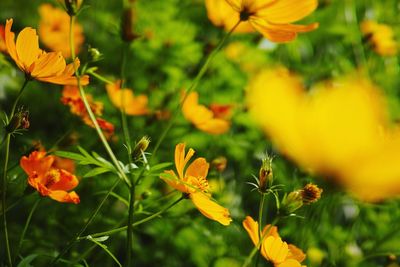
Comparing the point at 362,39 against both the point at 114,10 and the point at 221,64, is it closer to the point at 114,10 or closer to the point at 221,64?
the point at 221,64

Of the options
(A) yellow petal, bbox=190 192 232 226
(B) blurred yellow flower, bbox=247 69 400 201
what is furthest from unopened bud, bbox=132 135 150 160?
(B) blurred yellow flower, bbox=247 69 400 201

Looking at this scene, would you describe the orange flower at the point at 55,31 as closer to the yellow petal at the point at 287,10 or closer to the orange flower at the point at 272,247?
the yellow petal at the point at 287,10

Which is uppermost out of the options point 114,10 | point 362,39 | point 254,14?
point 254,14

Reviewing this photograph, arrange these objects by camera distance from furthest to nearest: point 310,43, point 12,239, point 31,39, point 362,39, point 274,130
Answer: point 310,43 < point 362,39 < point 12,239 < point 31,39 < point 274,130

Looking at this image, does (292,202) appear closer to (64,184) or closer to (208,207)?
(208,207)

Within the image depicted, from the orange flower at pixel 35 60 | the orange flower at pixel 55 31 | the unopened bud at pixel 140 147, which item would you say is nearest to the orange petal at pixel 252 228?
the unopened bud at pixel 140 147

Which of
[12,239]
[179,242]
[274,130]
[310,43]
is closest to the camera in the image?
[274,130]

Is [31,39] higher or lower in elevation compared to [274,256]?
higher

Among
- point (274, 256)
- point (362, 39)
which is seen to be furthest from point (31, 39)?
point (362, 39)
